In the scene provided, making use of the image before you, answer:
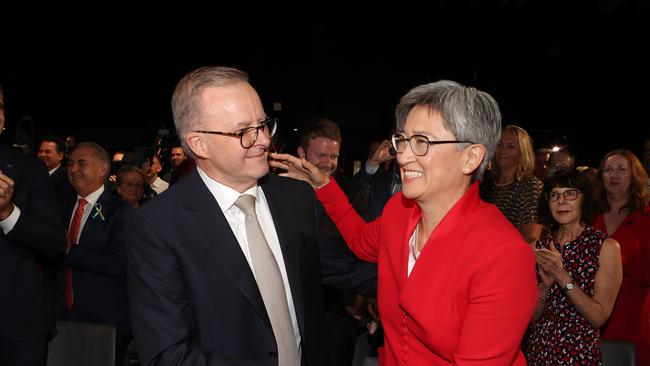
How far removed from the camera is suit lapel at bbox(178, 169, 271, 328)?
5.26ft

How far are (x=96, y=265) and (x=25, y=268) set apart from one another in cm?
77

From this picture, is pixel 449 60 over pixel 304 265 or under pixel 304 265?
over

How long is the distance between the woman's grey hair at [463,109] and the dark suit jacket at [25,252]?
1.77 m

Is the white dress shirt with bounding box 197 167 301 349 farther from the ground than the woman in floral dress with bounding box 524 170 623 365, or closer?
farther from the ground

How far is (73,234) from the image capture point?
3.71 m

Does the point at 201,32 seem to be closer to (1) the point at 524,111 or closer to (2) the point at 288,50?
(2) the point at 288,50

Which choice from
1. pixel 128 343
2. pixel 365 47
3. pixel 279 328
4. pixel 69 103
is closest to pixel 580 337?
pixel 279 328

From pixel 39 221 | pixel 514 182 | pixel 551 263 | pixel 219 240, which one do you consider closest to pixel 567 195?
pixel 551 263

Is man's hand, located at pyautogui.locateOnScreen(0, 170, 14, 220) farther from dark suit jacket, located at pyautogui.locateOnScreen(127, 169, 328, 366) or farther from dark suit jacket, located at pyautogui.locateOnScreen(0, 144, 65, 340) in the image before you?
dark suit jacket, located at pyautogui.locateOnScreen(127, 169, 328, 366)

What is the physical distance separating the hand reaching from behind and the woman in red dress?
220 centimetres

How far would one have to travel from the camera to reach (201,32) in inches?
420

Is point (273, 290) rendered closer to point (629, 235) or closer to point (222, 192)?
point (222, 192)

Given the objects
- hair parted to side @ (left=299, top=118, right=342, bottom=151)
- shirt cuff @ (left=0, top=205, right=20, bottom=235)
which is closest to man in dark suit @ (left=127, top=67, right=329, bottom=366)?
shirt cuff @ (left=0, top=205, right=20, bottom=235)

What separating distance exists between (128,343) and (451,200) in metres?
2.84
